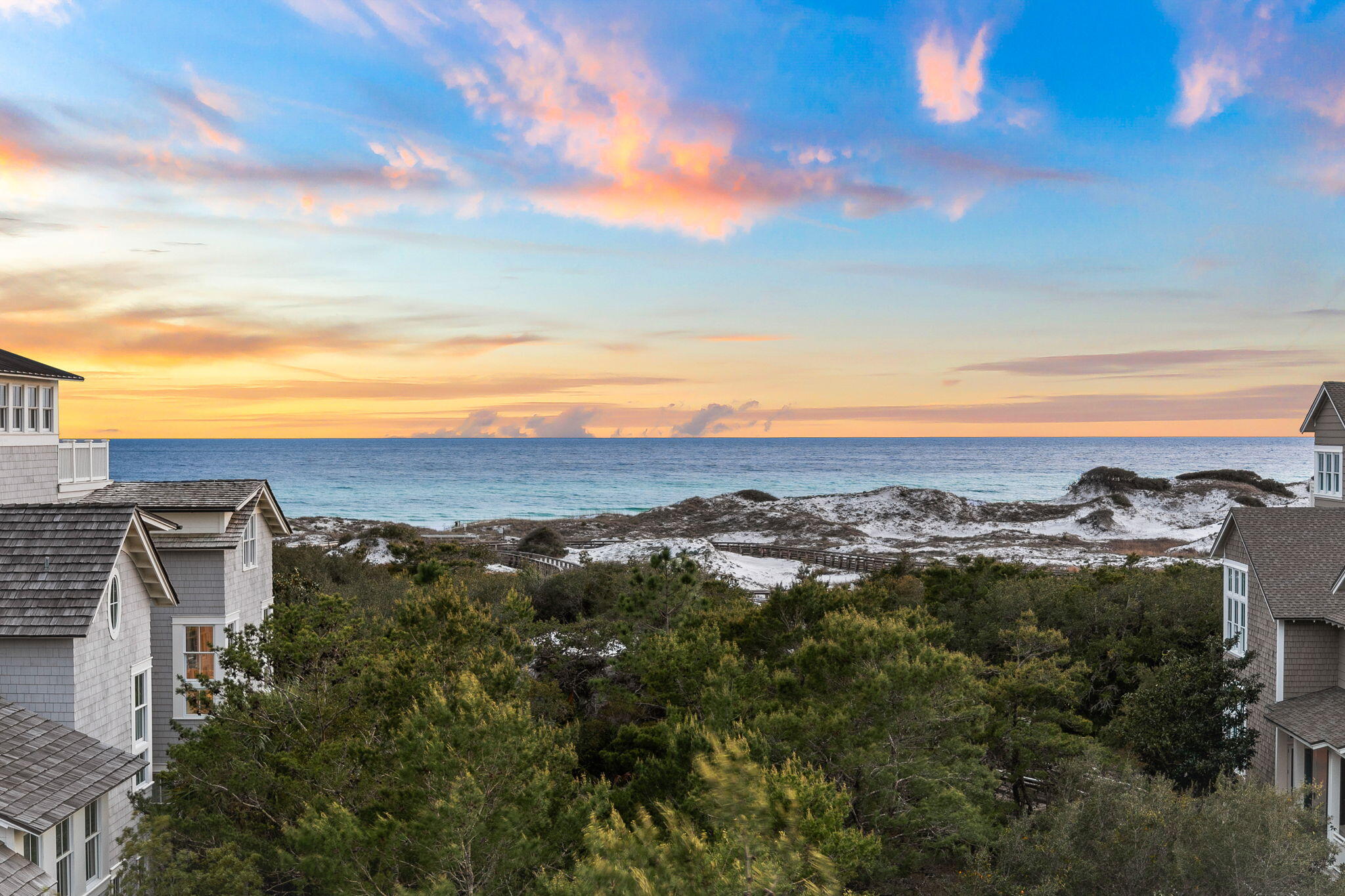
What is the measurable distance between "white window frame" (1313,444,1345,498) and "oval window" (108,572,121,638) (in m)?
29.1

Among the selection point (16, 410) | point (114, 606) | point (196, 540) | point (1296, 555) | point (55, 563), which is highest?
point (16, 410)

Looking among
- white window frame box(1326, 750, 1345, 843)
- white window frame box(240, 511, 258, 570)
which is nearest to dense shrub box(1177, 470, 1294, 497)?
white window frame box(1326, 750, 1345, 843)

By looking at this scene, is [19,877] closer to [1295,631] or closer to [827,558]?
[1295,631]

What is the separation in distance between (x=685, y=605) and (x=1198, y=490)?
86.7m

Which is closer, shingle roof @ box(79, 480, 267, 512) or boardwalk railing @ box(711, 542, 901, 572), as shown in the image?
shingle roof @ box(79, 480, 267, 512)

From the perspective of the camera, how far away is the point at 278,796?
49.1ft

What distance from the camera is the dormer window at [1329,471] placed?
2452 centimetres

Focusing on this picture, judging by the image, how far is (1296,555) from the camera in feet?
70.3

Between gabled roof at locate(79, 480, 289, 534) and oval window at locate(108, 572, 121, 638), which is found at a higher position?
gabled roof at locate(79, 480, 289, 534)

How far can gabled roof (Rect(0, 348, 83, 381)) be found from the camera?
63.4ft

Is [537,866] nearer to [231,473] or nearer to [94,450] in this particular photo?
[94,450]

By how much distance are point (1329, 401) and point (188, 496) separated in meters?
29.9

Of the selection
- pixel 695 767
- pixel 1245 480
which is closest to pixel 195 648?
pixel 695 767

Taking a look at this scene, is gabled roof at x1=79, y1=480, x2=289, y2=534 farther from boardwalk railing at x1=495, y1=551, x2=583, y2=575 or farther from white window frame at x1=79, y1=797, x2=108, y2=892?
boardwalk railing at x1=495, y1=551, x2=583, y2=575
